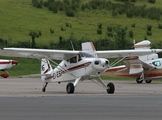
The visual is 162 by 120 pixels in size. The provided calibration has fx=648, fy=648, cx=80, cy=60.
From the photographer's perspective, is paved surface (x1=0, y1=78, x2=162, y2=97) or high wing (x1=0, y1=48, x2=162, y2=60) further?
high wing (x1=0, y1=48, x2=162, y2=60)

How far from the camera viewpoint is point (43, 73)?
102 ft

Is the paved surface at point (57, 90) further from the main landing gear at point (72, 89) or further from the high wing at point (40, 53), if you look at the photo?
the high wing at point (40, 53)

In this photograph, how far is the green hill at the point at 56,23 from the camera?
53031mm

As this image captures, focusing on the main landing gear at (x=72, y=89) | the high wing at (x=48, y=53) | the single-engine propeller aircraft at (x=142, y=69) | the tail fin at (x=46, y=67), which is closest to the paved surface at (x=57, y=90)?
the main landing gear at (x=72, y=89)

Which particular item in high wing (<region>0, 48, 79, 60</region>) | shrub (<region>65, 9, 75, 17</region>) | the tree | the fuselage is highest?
high wing (<region>0, 48, 79, 60</region>)

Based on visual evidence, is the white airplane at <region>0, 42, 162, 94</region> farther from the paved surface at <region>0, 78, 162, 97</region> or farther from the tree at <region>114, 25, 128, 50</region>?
the tree at <region>114, 25, 128, 50</region>

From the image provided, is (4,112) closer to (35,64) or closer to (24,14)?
(35,64)

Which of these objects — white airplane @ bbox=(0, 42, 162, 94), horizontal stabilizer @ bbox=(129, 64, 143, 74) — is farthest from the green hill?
white airplane @ bbox=(0, 42, 162, 94)

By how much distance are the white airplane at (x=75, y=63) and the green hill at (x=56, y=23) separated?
66.7 feet

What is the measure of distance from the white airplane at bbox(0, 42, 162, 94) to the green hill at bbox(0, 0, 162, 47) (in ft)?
66.7

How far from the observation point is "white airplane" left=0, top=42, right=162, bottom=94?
1091 inches

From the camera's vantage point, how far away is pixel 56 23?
5612cm

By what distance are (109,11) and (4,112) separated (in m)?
46.6

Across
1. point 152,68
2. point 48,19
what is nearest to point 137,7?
point 48,19
